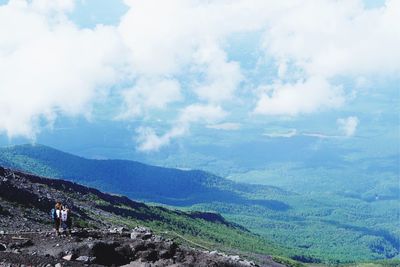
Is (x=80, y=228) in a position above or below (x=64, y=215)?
above

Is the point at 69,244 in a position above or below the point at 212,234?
below

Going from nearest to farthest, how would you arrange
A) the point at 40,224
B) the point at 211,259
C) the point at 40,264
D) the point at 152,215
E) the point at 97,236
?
the point at 40,264 → the point at 211,259 → the point at 97,236 → the point at 40,224 → the point at 152,215

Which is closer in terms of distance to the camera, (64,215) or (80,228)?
(64,215)

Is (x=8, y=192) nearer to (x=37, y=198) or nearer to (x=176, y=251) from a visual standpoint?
(x=37, y=198)

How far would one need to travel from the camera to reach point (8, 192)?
104 m

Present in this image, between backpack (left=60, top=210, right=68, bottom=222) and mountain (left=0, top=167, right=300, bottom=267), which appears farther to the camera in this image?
backpack (left=60, top=210, right=68, bottom=222)

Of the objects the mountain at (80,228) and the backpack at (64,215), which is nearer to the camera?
the mountain at (80,228)

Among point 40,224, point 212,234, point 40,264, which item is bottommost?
point 40,264

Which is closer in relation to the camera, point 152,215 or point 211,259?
point 211,259

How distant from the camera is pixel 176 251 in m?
48.0

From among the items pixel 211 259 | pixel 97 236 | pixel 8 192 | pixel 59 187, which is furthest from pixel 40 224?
pixel 59 187

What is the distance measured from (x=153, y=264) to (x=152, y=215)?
492ft

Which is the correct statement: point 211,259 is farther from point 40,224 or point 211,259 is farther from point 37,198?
→ point 37,198

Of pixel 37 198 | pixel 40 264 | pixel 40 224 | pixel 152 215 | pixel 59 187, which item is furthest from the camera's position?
pixel 152 215
